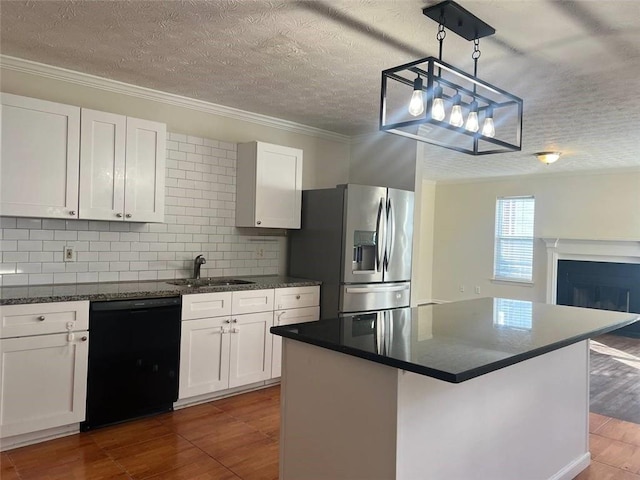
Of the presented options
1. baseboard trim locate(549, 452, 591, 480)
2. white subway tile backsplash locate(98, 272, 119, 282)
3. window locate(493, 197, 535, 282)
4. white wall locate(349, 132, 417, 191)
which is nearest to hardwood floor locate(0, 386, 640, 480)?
baseboard trim locate(549, 452, 591, 480)

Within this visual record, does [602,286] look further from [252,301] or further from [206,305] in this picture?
[206,305]

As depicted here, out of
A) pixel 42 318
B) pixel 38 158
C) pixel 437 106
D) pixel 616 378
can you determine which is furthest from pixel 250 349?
pixel 616 378

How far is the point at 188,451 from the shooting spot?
9.12 feet

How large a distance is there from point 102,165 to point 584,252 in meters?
6.49

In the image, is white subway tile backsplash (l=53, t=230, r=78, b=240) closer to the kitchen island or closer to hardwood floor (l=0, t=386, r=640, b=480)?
hardwood floor (l=0, t=386, r=640, b=480)

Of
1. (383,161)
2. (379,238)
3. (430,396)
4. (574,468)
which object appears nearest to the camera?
(430,396)

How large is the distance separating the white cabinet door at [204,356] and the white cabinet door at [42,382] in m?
0.66

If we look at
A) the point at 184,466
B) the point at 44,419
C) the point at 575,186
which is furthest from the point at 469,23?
the point at 575,186

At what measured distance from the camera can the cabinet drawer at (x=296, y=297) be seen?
3910 millimetres

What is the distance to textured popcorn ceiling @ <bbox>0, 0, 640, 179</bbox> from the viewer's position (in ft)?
7.45

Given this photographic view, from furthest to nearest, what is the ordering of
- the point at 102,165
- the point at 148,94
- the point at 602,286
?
the point at 602,286 < the point at 148,94 < the point at 102,165

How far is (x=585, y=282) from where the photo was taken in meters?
6.99

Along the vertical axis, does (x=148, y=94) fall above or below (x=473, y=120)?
above

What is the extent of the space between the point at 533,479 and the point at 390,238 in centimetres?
233
